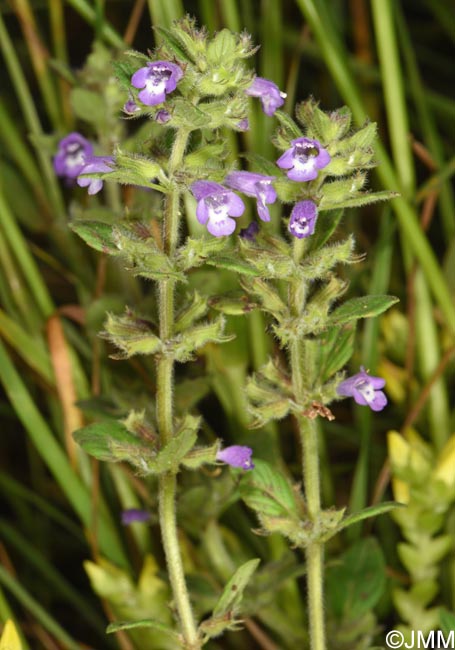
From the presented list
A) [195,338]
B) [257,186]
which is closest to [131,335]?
[195,338]

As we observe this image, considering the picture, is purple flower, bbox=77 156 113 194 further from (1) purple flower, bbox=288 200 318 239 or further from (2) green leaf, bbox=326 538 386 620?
(2) green leaf, bbox=326 538 386 620

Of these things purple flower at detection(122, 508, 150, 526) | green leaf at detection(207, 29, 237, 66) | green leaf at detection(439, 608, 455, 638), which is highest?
green leaf at detection(207, 29, 237, 66)

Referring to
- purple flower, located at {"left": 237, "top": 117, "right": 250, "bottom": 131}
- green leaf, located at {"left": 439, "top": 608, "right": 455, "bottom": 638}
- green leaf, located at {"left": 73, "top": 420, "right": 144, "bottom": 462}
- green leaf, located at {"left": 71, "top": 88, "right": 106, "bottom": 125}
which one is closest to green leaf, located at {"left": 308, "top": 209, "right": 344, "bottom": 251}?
purple flower, located at {"left": 237, "top": 117, "right": 250, "bottom": 131}

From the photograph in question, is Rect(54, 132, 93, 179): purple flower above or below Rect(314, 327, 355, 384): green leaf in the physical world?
above

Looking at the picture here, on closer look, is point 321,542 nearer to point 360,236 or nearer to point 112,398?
point 112,398

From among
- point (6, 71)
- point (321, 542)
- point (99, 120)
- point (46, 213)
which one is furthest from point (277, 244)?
point (6, 71)
